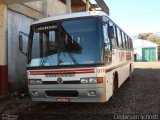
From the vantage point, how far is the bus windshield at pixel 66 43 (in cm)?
837

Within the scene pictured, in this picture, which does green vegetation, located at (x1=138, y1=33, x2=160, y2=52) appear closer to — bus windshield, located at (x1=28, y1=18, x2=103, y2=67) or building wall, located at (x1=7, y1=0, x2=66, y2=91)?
building wall, located at (x1=7, y1=0, x2=66, y2=91)

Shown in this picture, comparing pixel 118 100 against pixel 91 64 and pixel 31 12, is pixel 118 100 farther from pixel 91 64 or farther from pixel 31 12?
pixel 31 12

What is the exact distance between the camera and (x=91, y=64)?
8258mm

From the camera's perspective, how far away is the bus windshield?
8367mm

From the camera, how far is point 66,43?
8.76 metres

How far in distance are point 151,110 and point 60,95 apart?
8.58 feet

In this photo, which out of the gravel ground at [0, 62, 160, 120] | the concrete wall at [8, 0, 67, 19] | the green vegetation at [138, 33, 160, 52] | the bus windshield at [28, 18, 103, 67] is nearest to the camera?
the bus windshield at [28, 18, 103, 67]

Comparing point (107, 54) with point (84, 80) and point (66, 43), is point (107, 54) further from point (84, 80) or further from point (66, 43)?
point (66, 43)

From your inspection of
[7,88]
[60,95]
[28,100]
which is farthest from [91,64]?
[7,88]

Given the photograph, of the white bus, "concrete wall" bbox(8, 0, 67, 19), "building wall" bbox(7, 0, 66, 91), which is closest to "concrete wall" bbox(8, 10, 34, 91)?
"building wall" bbox(7, 0, 66, 91)

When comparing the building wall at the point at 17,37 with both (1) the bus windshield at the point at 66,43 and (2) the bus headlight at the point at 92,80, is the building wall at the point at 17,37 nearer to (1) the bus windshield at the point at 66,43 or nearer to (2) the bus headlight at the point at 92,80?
(1) the bus windshield at the point at 66,43

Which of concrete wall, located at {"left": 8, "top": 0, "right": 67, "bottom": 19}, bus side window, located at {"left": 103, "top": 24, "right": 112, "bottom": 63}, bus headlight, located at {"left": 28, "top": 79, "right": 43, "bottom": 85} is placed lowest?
bus headlight, located at {"left": 28, "top": 79, "right": 43, "bottom": 85}

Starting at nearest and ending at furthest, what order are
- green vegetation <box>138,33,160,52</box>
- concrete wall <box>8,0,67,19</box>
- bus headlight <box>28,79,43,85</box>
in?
1. bus headlight <box>28,79,43,85</box>
2. concrete wall <box>8,0,67,19</box>
3. green vegetation <box>138,33,160,52</box>

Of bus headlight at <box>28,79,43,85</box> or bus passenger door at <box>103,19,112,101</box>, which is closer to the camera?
bus passenger door at <box>103,19,112,101</box>
